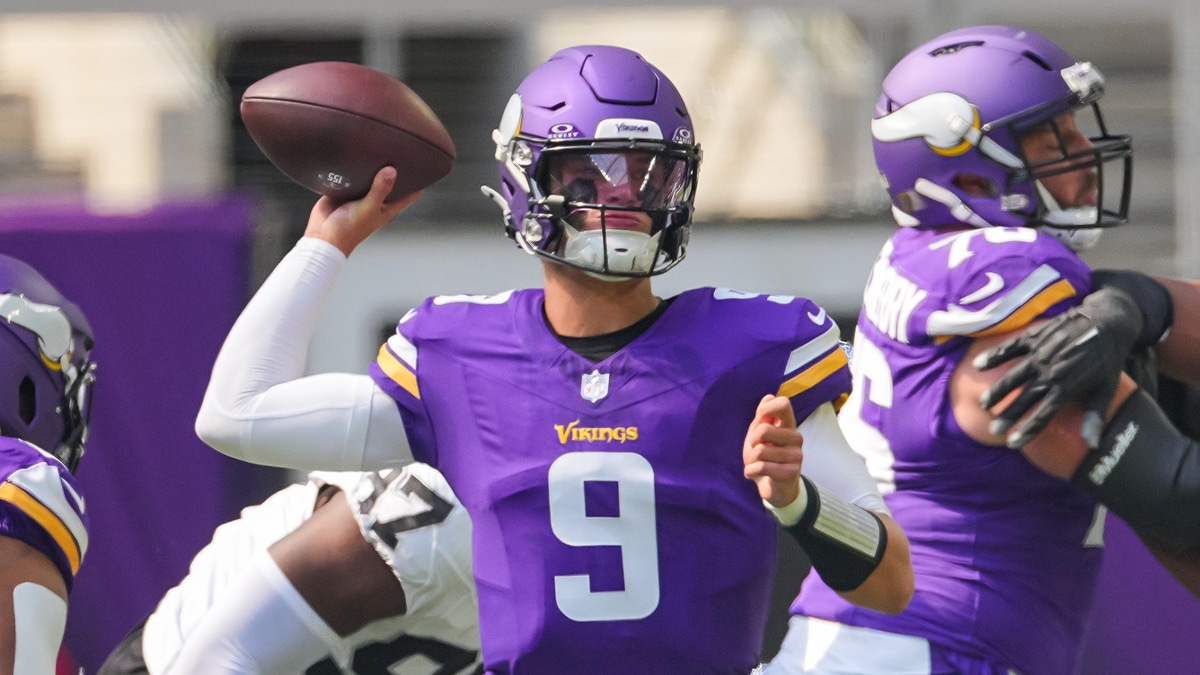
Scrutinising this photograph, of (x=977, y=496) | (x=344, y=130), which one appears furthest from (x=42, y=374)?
(x=977, y=496)

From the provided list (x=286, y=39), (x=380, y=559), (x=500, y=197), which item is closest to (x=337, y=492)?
(x=380, y=559)

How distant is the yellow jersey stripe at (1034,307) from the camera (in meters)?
2.88

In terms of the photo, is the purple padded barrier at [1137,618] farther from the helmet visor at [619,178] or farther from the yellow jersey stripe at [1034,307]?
the helmet visor at [619,178]

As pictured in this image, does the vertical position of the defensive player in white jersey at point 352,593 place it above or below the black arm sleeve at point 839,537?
below

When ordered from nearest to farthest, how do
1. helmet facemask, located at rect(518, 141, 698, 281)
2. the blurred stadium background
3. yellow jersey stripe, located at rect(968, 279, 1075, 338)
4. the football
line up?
1. helmet facemask, located at rect(518, 141, 698, 281)
2. yellow jersey stripe, located at rect(968, 279, 1075, 338)
3. the football
4. the blurred stadium background

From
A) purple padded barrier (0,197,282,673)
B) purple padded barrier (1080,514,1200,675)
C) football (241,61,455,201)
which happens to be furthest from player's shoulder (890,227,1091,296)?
purple padded barrier (0,197,282,673)

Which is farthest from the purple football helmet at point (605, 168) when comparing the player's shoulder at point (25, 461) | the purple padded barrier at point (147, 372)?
the purple padded barrier at point (147, 372)

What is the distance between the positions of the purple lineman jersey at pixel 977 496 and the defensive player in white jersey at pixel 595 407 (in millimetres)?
282

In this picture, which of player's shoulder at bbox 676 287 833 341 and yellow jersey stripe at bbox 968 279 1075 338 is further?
yellow jersey stripe at bbox 968 279 1075 338

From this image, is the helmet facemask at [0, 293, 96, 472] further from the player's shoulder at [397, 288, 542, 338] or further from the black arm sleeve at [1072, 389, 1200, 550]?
the black arm sleeve at [1072, 389, 1200, 550]

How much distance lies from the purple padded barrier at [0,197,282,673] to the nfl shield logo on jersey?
3075 millimetres

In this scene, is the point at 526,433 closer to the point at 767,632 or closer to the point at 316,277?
the point at 316,277

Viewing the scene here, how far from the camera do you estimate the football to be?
300 cm

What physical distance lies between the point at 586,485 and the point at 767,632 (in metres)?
2.67
